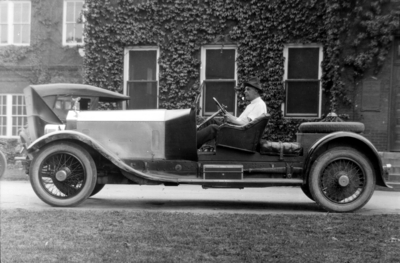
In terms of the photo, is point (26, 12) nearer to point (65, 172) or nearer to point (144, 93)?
point (144, 93)

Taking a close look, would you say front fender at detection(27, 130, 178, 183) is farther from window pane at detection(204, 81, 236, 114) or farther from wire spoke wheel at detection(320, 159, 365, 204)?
window pane at detection(204, 81, 236, 114)

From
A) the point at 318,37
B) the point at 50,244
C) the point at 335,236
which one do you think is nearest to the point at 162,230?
the point at 50,244

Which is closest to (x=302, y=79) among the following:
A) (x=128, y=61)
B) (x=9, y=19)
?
(x=128, y=61)

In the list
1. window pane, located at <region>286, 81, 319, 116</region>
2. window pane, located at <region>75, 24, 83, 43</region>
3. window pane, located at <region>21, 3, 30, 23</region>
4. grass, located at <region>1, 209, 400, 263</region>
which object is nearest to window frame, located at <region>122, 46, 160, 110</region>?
window pane, located at <region>75, 24, 83, 43</region>

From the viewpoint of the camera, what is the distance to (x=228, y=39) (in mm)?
11695

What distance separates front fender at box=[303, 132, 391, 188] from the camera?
5.46 metres

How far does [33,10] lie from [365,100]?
752 centimetres

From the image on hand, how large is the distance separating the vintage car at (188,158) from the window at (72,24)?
371 inches

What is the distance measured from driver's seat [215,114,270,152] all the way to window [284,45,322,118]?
6043mm

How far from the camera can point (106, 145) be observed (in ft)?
18.8

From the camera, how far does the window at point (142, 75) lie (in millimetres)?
12289

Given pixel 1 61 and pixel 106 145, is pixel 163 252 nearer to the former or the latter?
pixel 106 145

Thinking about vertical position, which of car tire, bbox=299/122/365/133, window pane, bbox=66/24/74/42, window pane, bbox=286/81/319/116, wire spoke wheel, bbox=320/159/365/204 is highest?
window pane, bbox=66/24/74/42

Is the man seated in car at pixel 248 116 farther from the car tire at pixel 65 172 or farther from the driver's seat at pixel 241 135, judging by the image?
the car tire at pixel 65 172
